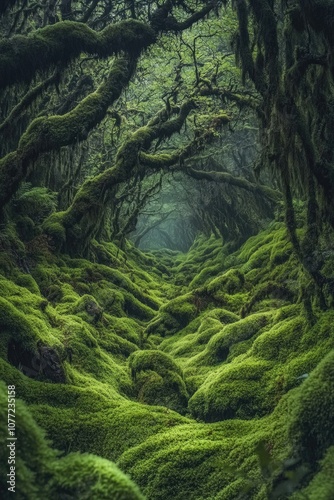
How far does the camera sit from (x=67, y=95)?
16.3 metres

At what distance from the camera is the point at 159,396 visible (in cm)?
797

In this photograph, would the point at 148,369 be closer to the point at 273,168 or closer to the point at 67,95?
the point at 273,168

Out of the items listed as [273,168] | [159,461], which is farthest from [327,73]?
[159,461]

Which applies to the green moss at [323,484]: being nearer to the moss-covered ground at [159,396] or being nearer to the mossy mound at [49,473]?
the moss-covered ground at [159,396]

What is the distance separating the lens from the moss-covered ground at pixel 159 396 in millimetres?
2477

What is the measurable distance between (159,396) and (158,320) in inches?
232

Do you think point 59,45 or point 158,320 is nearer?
point 59,45

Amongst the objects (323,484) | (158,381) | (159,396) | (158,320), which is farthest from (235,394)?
(158,320)

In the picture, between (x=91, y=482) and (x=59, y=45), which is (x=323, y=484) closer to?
(x=91, y=482)

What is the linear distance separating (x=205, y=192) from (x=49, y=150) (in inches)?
748

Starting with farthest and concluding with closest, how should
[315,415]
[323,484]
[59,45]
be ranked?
[59,45]
[315,415]
[323,484]

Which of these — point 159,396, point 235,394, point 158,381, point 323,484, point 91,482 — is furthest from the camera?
point 158,381

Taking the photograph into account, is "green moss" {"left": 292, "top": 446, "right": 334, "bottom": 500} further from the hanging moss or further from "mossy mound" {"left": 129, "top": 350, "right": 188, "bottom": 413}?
the hanging moss

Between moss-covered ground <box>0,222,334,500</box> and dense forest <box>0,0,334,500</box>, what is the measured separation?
20mm
